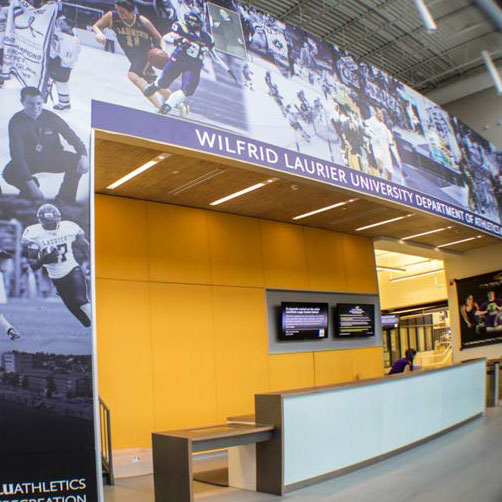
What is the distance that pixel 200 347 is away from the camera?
340 inches

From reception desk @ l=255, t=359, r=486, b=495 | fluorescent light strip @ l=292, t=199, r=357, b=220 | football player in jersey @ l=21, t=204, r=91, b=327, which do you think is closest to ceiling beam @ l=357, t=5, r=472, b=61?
fluorescent light strip @ l=292, t=199, r=357, b=220

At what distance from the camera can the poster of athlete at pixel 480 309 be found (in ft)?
47.8

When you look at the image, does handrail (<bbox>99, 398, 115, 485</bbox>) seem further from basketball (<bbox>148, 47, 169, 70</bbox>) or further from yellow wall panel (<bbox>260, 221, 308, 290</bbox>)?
yellow wall panel (<bbox>260, 221, 308, 290</bbox>)

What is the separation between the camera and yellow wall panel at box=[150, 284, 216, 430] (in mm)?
8047

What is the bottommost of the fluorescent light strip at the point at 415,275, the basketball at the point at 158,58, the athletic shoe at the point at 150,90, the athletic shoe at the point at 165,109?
the fluorescent light strip at the point at 415,275

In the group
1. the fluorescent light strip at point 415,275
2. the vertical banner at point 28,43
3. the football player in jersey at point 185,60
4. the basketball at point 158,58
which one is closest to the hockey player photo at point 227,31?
the football player in jersey at point 185,60

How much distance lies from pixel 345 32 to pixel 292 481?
9.42 meters

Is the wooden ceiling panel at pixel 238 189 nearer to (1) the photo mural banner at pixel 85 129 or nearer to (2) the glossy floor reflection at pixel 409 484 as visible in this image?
(1) the photo mural banner at pixel 85 129

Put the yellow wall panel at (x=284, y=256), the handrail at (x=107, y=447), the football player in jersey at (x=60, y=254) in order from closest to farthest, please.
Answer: the football player in jersey at (x=60, y=254)
the handrail at (x=107, y=447)
the yellow wall panel at (x=284, y=256)

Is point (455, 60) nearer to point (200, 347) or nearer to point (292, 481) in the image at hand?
point (200, 347)

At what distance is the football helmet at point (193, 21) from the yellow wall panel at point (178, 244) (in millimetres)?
2782

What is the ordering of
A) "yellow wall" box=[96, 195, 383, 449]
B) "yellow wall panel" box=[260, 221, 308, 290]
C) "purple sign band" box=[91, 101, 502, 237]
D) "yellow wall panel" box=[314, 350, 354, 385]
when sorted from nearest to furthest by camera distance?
1. "purple sign band" box=[91, 101, 502, 237]
2. "yellow wall" box=[96, 195, 383, 449]
3. "yellow wall panel" box=[260, 221, 308, 290]
4. "yellow wall panel" box=[314, 350, 354, 385]

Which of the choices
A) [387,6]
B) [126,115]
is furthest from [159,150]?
[387,6]

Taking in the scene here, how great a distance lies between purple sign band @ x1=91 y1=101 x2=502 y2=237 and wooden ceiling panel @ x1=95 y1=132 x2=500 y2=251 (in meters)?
0.12
